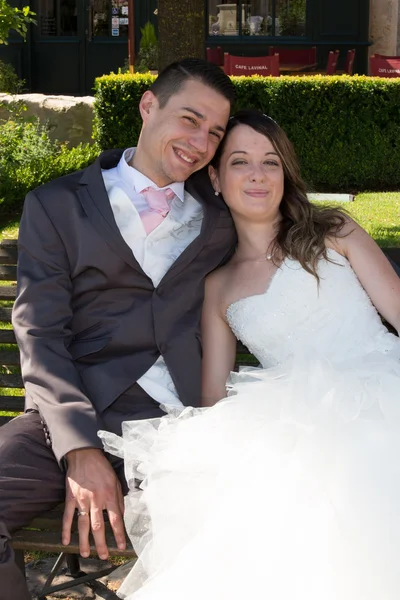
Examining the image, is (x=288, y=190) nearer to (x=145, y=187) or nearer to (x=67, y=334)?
(x=145, y=187)

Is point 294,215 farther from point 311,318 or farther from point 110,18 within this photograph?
point 110,18

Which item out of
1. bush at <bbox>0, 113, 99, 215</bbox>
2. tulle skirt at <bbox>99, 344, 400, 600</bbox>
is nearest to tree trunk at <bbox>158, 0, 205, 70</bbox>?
bush at <bbox>0, 113, 99, 215</bbox>

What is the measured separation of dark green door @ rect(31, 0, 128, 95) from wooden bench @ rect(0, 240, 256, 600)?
1518 cm

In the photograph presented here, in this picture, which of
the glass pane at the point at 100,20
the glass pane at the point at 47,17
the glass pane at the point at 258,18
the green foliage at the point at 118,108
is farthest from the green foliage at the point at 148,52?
the green foliage at the point at 118,108

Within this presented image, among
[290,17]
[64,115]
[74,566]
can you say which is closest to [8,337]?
[74,566]

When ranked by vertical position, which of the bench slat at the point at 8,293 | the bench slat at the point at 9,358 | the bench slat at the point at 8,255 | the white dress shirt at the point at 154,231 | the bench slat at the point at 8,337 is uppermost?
the white dress shirt at the point at 154,231

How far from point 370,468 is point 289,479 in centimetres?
24

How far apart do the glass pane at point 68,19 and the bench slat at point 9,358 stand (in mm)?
16183

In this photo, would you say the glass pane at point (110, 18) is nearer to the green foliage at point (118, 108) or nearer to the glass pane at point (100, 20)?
the glass pane at point (100, 20)

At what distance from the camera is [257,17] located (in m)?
18.6

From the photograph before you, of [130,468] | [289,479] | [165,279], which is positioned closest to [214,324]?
[165,279]

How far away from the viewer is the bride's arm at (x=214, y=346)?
3.59 meters

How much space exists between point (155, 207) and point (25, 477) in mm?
1205

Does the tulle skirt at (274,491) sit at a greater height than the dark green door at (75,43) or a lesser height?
lesser
